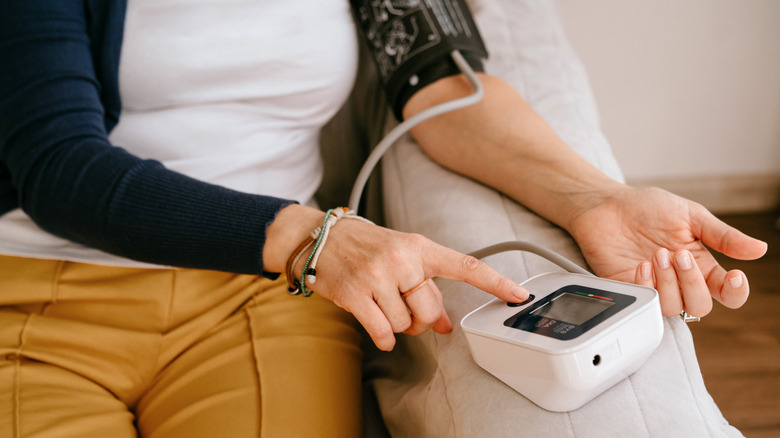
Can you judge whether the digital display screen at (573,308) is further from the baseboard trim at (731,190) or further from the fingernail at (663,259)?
the baseboard trim at (731,190)

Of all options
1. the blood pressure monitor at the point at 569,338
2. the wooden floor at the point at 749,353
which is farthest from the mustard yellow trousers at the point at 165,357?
the wooden floor at the point at 749,353

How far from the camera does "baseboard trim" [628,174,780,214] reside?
5.18 ft

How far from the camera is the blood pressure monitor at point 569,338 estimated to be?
1.34 feet

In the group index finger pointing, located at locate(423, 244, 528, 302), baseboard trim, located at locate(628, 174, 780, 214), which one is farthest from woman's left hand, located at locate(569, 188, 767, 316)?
baseboard trim, located at locate(628, 174, 780, 214)

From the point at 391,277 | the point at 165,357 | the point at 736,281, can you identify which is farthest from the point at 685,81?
the point at 165,357

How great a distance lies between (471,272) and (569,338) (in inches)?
4.5

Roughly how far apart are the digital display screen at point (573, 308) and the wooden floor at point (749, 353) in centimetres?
83

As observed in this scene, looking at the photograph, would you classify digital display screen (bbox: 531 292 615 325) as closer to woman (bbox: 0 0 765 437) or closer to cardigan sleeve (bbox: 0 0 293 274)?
woman (bbox: 0 0 765 437)

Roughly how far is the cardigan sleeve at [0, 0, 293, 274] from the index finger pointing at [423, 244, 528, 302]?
18 centimetres

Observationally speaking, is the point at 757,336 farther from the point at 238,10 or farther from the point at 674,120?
the point at 238,10

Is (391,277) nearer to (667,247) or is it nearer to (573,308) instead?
(573,308)

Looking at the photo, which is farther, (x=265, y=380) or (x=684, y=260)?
(x=265, y=380)

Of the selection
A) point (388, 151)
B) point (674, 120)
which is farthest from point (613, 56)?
point (388, 151)

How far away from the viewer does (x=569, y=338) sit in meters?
0.42
